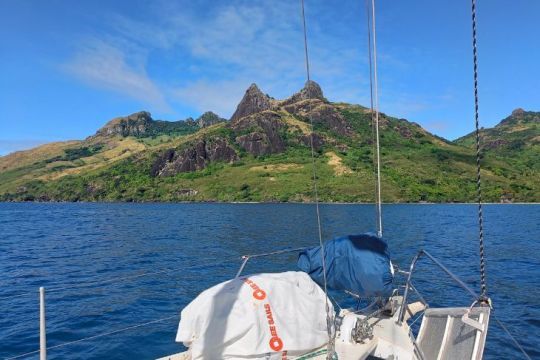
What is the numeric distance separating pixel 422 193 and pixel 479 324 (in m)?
195

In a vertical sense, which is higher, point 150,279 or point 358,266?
point 358,266

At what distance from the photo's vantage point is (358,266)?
32.7ft

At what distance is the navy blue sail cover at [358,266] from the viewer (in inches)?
384

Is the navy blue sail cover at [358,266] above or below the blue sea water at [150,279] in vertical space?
above

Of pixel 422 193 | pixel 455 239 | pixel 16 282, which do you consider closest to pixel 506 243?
pixel 455 239

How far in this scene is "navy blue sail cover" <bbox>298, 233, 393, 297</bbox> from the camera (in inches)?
384

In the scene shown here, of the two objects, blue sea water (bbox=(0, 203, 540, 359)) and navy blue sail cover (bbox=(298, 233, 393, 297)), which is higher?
navy blue sail cover (bbox=(298, 233, 393, 297))

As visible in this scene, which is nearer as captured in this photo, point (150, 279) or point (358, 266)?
point (358, 266)

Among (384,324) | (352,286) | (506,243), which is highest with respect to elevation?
(352,286)

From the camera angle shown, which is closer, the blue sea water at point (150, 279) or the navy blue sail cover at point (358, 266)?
the navy blue sail cover at point (358, 266)

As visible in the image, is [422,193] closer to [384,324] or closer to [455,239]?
[455,239]

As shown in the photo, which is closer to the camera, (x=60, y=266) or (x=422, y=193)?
(x=60, y=266)

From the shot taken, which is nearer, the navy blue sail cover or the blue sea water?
the navy blue sail cover

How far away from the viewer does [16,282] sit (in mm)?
27625
